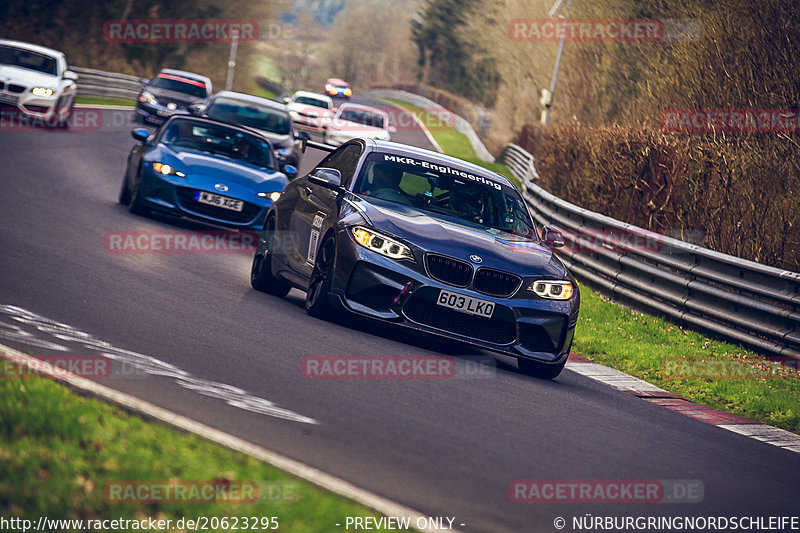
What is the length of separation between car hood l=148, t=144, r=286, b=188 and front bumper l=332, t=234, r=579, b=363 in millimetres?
5980

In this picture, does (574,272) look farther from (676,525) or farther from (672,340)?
(676,525)

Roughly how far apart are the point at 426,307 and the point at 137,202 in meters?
7.40

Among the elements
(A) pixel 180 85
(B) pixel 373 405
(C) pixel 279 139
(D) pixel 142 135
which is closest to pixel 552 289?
(B) pixel 373 405

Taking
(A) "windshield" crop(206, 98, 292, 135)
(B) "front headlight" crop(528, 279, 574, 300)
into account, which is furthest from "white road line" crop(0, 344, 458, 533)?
(A) "windshield" crop(206, 98, 292, 135)

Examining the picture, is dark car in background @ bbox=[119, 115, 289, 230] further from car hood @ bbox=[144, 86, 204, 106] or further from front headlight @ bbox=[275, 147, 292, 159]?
car hood @ bbox=[144, 86, 204, 106]

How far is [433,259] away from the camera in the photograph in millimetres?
8883

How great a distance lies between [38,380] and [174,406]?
744 mm

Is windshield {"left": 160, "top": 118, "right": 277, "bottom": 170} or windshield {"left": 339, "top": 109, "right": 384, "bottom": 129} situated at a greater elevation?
windshield {"left": 160, "top": 118, "right": 277, "bottom": 170}

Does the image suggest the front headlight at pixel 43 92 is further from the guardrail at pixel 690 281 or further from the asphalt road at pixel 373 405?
the asphalt road at pixel 373 405

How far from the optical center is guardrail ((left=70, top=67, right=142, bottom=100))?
143ft

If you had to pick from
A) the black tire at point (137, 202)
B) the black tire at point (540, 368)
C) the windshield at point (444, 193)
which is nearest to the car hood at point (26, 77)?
the black tire at point (137, 202)

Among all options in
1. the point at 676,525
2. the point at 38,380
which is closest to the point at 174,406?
the point at 38,380

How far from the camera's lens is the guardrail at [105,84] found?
143ft

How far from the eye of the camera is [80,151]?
957 inches
